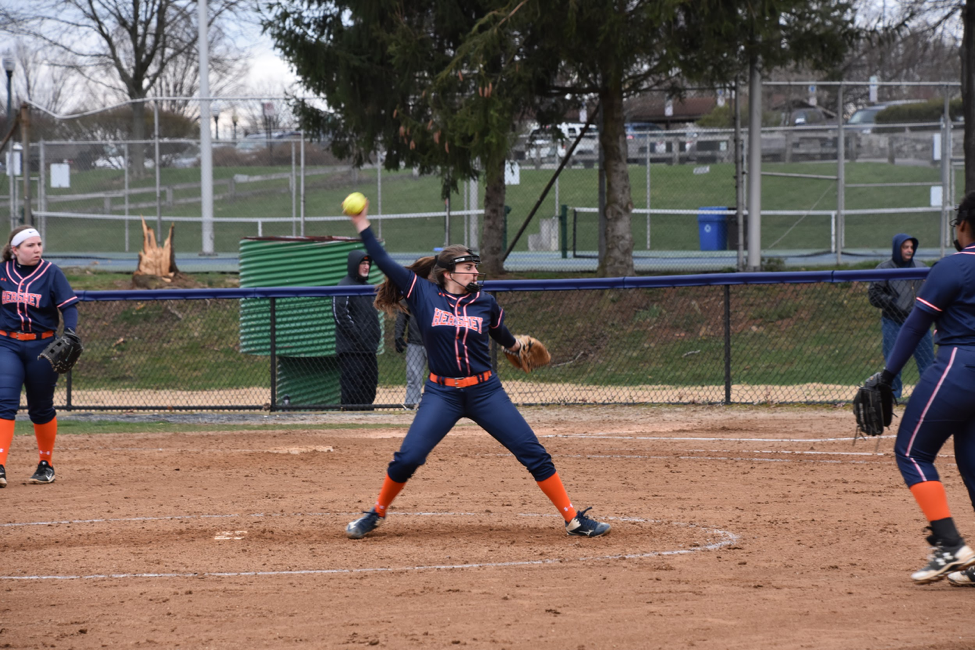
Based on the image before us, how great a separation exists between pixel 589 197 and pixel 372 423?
15542 millimetres

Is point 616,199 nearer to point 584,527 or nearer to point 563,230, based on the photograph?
point 563,230

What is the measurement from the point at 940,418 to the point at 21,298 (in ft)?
21.3

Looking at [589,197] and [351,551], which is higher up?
[589,197]

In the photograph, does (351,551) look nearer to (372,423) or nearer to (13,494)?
(13,494)

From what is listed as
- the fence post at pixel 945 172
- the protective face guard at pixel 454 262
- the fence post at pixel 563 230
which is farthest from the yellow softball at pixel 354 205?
the fence post at pixel 563 230

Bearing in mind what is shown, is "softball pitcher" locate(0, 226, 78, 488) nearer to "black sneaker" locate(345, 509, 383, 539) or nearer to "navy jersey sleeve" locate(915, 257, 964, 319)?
"black sneaker" locate(345, 509, 383, 539)

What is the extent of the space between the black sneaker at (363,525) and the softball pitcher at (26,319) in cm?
316

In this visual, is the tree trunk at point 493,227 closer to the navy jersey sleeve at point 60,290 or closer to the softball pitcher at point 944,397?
the navy jersey sleeve at point 60,290

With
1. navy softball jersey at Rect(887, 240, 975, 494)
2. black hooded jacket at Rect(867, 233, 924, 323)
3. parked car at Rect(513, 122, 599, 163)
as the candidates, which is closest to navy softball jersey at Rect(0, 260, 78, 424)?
navy softball jersey at Rect(887, 240, 975, 494)

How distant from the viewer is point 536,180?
2475cm

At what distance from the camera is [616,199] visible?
60.1 feet

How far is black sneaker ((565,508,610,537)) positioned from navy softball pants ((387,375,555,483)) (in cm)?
34

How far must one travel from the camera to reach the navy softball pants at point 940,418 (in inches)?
203

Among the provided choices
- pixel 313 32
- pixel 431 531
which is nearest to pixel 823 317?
pixel 313 32
